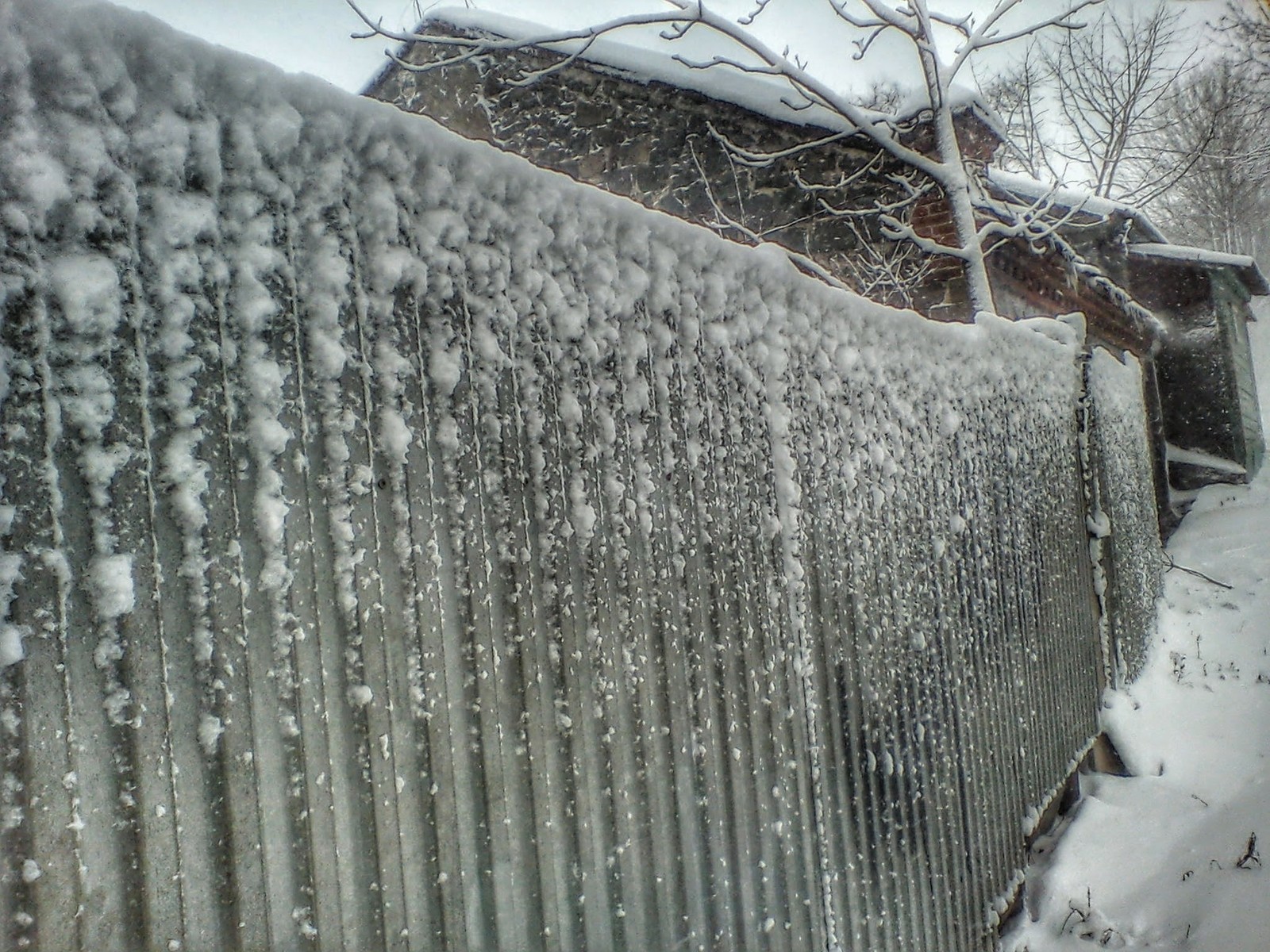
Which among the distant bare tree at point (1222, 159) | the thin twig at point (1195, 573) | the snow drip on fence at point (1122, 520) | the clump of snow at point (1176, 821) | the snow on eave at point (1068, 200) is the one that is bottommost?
the clump of snow at point (1176, 821)

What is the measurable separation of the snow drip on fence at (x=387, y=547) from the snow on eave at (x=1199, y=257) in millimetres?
14018

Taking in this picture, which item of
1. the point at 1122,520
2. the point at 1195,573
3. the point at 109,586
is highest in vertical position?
the point at 109,586

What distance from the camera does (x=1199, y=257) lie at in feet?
43.4

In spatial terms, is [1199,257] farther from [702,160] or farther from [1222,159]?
[702,160]

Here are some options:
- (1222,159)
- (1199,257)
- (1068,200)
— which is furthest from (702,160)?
(1222,159)

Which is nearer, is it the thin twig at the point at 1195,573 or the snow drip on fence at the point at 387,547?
the snow drip on fence at the point at 387,547

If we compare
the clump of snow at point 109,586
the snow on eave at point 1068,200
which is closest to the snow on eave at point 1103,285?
→ the snow on eave at point 1068,200

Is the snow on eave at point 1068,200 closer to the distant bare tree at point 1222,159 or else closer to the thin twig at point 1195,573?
the distant bare tree at point 1222,159

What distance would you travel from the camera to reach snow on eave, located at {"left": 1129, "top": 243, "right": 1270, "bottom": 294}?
43.3 feet

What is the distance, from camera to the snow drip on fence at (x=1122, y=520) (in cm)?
570

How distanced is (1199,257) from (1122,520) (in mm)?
9476

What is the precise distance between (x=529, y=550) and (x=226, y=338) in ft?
2.14

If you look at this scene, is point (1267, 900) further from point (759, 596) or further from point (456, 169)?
point (456, 169)

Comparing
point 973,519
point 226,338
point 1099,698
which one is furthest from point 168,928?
point 1099,698
